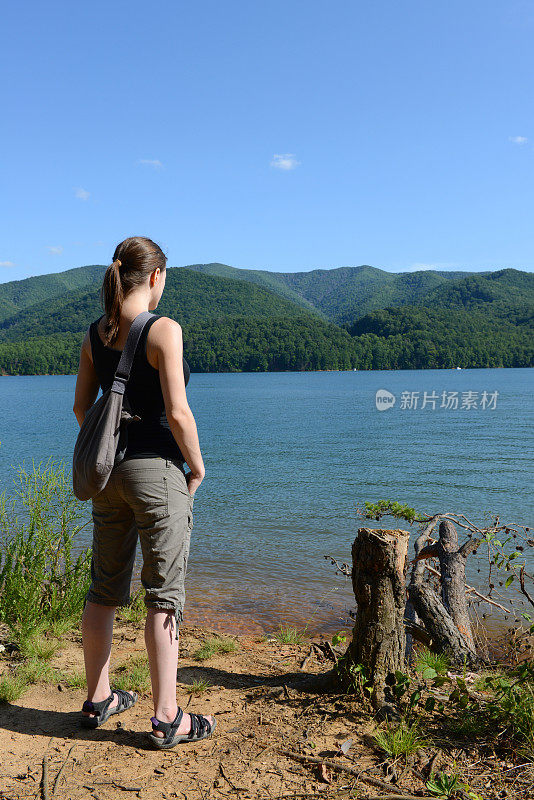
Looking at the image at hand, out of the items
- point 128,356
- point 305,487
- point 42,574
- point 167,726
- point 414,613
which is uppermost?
point 128,356

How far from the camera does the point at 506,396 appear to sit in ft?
193

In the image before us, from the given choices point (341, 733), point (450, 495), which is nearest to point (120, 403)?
point (341, 733)

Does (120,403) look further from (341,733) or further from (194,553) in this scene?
(194,553)

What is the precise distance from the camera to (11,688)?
354cm

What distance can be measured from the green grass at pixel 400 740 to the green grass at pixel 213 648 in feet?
5.68

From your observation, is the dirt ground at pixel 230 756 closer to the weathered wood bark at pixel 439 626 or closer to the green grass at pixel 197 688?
the green grass at pixel 197 688

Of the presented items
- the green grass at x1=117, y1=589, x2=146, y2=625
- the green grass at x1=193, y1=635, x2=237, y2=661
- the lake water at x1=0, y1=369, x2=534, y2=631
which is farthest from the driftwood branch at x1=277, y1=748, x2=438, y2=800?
the lake water at x1=0, y1=369, x2=534, y2=631

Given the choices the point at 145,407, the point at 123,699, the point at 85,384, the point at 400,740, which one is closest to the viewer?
the point at 145,407

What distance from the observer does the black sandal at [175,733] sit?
2885 millimetres

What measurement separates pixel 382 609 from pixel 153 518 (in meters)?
1.59

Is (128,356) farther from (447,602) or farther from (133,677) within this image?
(447,602)

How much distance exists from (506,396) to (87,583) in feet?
195

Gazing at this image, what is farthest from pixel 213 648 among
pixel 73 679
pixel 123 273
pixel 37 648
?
pixel 123 273

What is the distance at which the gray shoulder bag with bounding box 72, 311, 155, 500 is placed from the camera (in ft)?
8.75
